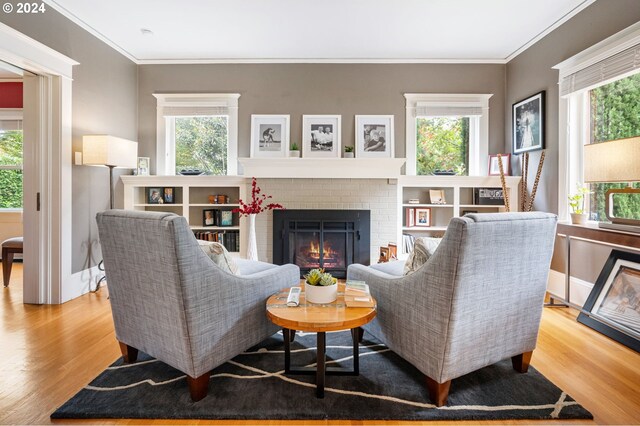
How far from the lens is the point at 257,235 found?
13.0 ft

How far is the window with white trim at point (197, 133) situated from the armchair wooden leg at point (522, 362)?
11.4 ft

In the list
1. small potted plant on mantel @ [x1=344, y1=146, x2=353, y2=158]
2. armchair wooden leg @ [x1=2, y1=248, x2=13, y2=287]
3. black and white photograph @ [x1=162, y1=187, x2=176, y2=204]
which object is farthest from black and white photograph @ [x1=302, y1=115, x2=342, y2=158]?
armchair wooden leg @ [x1=2, y1=248, x2=13, y2=287]

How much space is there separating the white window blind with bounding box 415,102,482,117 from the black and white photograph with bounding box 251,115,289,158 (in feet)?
5.56

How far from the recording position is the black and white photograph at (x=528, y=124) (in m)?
3.44

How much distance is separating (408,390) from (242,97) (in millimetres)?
3737

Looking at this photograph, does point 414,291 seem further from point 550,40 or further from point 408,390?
point 550,40

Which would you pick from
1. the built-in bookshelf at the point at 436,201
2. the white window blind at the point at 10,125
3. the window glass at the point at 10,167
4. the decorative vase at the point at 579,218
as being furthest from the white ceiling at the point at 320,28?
the window glass at the point at 10,167

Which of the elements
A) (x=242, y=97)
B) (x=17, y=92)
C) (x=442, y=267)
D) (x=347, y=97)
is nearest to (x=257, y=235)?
(x=242, y=97)

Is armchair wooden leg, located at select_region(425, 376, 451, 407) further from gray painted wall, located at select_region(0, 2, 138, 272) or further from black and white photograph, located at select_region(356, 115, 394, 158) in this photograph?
gray painted wall, located at select_region(0, 2, 138, 272)

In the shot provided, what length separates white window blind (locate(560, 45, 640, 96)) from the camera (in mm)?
2469

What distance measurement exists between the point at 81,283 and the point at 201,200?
60.5 inches

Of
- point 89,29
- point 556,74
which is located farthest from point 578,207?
point 89,29

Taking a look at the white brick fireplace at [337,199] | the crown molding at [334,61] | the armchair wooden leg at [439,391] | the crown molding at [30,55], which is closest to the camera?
the armchair wooden leg at [439,391]

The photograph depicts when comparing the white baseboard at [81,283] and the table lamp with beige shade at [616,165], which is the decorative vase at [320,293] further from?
the white baseboard at [81,283]
